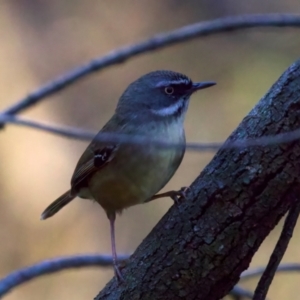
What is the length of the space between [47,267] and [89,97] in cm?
570

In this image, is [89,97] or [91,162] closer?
[91,162]

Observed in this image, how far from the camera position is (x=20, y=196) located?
8.27m

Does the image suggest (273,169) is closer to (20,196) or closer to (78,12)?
(20,196)

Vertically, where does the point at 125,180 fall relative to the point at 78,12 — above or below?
below

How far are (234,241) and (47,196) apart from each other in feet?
19.0

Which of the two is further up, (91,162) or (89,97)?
(89,97)

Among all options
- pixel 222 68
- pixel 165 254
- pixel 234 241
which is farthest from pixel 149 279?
pixel 222 68

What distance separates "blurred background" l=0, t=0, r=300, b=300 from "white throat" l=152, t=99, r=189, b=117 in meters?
3.55

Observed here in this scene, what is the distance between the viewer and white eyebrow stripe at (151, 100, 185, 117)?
3934 millimetres

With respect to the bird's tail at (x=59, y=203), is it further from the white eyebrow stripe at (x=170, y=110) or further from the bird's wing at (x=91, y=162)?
the white eyebrow stripe at (x=170, y=110)

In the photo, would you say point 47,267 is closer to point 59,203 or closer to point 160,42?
point 59,203

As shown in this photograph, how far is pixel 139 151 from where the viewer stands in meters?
3.65

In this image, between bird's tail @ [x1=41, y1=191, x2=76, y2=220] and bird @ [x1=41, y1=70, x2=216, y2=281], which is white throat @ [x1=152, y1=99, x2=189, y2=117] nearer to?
bird @ [x1=41, y1=70, x2=216, y2=281]

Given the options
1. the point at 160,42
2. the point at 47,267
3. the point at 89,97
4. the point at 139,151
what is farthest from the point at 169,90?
the point at 89,97
